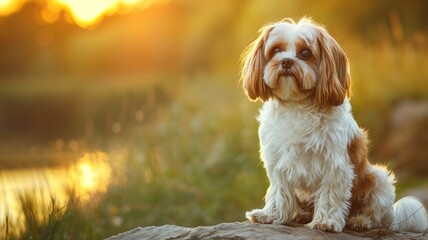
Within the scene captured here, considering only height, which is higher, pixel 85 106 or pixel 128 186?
pixel 85 106

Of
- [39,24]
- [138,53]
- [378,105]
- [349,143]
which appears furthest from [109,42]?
[349,143]

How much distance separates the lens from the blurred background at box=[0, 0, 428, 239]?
7.68m

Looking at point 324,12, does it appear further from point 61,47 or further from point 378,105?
point 61,47

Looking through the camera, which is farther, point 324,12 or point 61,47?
point 61,47

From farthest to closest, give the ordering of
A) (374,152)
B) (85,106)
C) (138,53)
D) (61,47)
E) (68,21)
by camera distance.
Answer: (68,21), (61,47), (138,53), (85,106), (374,152)

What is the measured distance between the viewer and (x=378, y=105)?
36.0 feet

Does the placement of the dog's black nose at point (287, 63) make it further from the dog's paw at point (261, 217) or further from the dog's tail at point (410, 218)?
the dog's tail at point (410, 218)

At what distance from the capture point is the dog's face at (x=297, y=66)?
466 cm

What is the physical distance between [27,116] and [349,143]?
15.9 m

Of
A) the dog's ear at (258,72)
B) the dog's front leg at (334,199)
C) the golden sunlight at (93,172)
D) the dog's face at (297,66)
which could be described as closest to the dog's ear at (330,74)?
the dog's face at (297,66)

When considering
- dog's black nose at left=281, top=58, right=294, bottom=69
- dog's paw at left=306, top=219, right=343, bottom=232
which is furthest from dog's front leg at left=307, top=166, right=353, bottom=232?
dog's black nose at left=281, top=58, right=294, bottom=69

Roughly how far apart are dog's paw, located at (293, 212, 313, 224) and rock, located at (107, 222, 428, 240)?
22 cm

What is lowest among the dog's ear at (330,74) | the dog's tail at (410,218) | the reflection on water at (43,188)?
the dog's tail at (410,218)

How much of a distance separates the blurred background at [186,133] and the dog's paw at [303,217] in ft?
6.63
